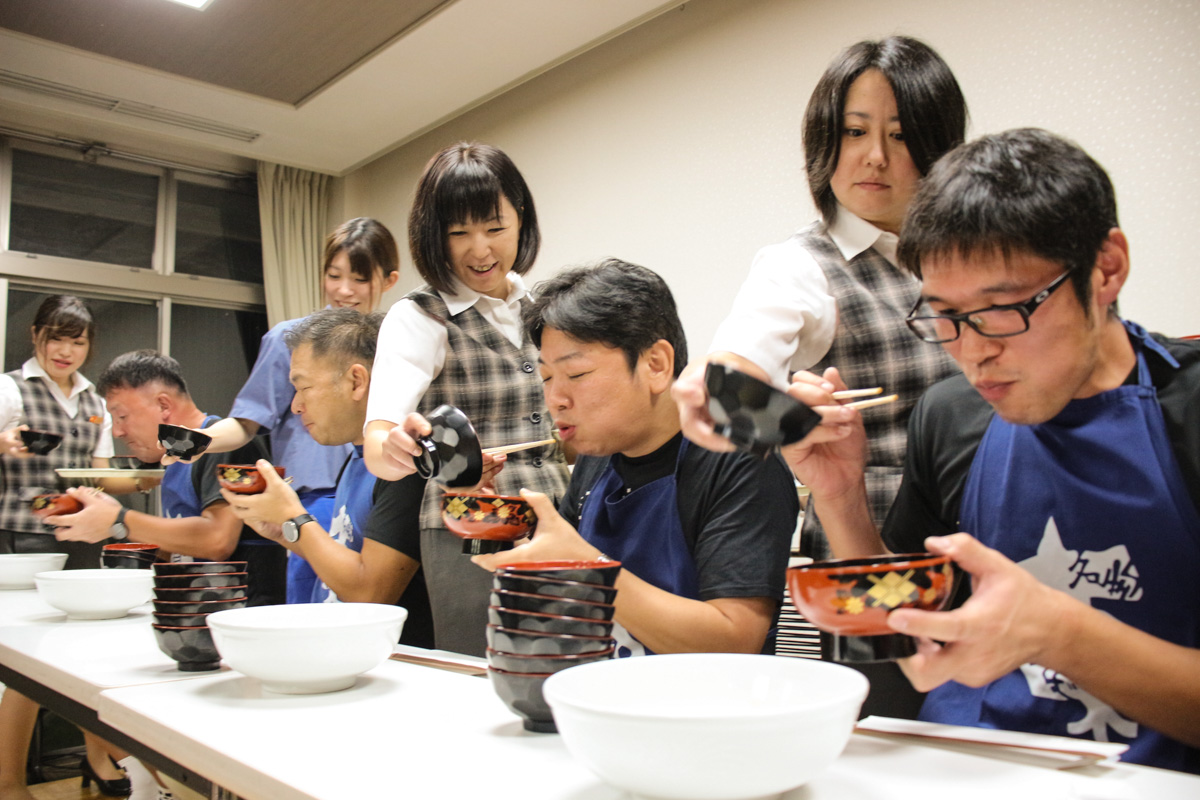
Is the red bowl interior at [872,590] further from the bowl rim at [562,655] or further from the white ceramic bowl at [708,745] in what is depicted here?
the bowl rim at [562,655]

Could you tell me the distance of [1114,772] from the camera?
0.81 meters

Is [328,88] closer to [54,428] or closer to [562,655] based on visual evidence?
[54,428]

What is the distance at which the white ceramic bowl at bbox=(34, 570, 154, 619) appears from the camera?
1.93m

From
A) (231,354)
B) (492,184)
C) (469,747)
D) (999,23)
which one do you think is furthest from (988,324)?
(231,354)

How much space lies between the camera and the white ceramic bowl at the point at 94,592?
1935mm

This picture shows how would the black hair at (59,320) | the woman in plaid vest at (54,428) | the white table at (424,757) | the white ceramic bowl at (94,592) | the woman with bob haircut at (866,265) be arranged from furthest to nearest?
the black hair at (59,320), the woman in plaid vest at (54,428), the white ceramic bowl at (94,592), the woman with bob haircut at (866,265), the white table at (424,757)

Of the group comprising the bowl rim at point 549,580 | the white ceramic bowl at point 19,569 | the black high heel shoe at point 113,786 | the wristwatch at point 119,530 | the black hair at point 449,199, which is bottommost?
the black high heel shoe at point 113,786

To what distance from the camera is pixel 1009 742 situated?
867mm

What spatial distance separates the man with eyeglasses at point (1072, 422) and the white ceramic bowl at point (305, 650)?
0.65 m

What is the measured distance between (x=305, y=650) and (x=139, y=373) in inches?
94.3

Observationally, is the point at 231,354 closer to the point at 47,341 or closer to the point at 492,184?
the point at 47,341

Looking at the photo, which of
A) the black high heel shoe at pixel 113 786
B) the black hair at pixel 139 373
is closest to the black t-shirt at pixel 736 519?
the black hair at pixel 139 373

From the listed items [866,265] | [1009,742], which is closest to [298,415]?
[866,265]

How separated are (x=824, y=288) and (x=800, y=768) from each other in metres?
1.00
